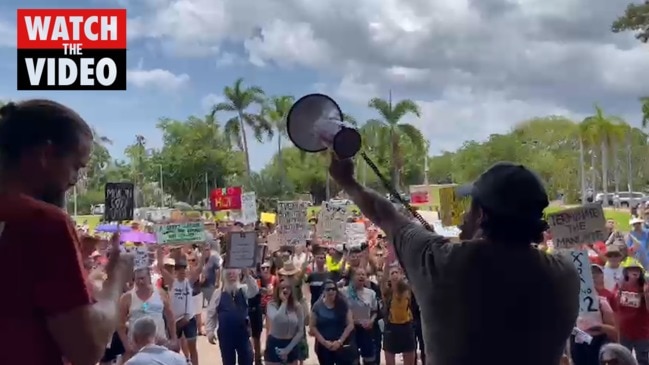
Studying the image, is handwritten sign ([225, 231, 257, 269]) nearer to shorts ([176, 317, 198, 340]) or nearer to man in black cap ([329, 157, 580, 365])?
shorts ([176, 317, 198, 340])

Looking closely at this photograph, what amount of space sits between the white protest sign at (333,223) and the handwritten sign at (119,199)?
354 inches

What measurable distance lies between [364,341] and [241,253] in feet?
6.61

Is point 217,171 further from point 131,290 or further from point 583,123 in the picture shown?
point 131,290

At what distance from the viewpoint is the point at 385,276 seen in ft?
35.0

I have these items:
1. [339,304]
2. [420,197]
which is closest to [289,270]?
[339,304]

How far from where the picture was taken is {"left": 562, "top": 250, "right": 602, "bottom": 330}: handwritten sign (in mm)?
7426

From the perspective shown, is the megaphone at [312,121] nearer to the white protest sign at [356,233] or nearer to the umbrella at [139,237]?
the umbrella at [139,237]

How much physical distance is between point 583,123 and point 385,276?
49694mm

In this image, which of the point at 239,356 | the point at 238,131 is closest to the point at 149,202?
the point at 238,131

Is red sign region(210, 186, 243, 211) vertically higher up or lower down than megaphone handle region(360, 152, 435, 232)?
higher up

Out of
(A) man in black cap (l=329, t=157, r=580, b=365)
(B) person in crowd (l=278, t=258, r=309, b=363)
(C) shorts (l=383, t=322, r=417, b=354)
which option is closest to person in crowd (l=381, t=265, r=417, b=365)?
(C) shorts (l=383, t=322, r=417, b=354)

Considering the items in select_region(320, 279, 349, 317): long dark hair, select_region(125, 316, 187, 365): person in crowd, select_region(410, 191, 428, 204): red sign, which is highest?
select_region(410, 191, 428, 204): red sign

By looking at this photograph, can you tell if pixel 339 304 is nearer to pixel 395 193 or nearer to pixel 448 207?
pixel 448 207

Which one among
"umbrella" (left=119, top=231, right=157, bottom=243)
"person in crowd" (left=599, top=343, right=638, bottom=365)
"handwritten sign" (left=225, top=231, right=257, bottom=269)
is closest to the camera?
"person in crowd" (left=599, top=343, right=638, bottom=365)
